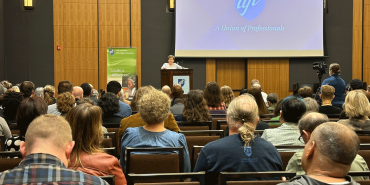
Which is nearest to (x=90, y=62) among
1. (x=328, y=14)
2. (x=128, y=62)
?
(x=128, y=62)

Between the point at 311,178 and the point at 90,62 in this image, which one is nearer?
the point at 311,178

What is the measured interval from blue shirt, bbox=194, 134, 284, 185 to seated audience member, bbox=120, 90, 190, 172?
1.43 ft

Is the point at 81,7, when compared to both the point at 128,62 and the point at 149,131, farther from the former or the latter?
the point at 149,131

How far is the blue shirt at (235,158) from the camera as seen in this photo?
223 cm

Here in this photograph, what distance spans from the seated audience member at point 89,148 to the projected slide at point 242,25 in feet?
29.3

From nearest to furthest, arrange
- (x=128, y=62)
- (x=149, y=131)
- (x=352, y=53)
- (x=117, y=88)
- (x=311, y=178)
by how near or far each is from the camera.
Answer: (x=311, y=178)
(x=149, y=131)
(x=117, y=88)
(x=128, y=62)
(x=352, y=53)

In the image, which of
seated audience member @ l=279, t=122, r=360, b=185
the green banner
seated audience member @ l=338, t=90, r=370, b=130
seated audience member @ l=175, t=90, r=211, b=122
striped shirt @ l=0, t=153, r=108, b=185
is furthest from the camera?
the green banner

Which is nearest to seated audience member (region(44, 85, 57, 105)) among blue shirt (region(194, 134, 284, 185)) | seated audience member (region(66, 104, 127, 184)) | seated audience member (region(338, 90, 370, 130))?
seated audience member (region(66, 104, 127, 184))

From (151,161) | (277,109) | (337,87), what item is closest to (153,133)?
(151,161)

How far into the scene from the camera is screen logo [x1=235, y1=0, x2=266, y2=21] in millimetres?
11242

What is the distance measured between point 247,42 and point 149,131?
8963 mm

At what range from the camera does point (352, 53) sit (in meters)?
11.9

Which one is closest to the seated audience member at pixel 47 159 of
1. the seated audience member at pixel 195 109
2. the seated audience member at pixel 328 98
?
the seated audience member at pixel 195 109

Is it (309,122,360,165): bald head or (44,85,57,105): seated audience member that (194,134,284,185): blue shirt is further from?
(44,85,57,105): seated audience member
